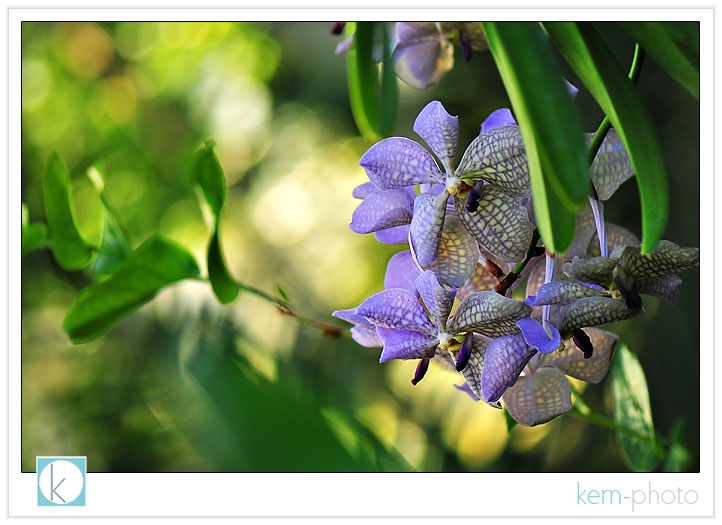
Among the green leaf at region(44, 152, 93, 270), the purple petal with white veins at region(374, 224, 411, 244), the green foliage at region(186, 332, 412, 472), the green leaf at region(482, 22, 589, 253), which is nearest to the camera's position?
the green leaf at region(482, 22, 589, 253)

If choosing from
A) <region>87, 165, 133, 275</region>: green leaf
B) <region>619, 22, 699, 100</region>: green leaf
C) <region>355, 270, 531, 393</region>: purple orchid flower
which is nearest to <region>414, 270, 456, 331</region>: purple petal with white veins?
<region>355, 270, 531, 393</region>: purple orchid flower

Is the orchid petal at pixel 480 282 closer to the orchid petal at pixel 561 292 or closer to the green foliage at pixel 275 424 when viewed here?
the orchid petal at pixel 561 292

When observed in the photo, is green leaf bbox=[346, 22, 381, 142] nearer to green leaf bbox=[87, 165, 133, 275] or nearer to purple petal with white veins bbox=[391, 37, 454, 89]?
purple petal with white veins bbox=[391, 37, 454, 89]

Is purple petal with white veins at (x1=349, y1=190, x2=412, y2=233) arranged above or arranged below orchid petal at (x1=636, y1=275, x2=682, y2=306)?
above

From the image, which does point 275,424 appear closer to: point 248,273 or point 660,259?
point 660,259

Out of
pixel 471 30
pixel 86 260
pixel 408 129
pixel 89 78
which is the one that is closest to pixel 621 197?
pixel 408 129

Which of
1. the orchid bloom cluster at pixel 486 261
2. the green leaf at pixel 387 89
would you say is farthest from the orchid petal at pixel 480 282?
the green leaf at pixel 387 89
